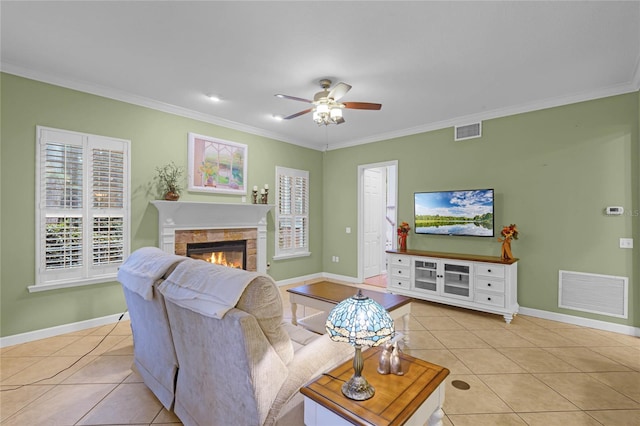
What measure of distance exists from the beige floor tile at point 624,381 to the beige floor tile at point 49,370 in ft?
14.6

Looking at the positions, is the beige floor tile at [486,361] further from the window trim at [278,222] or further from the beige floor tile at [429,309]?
the window trim at [278,222]

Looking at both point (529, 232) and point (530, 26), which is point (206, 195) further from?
point (529, 232)

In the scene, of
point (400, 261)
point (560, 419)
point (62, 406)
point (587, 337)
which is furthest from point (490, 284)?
point (62, 406)

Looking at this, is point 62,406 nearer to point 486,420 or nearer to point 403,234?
point 486,420

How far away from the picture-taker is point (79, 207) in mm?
3406

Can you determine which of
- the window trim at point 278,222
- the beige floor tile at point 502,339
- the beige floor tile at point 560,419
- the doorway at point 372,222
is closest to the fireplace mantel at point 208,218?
the window trim at point 278,222

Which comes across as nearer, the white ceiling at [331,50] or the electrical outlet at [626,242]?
the white ceiling at [331,50]

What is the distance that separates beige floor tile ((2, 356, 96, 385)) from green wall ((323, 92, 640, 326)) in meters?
4.63

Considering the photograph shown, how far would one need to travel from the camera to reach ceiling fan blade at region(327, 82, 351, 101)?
9.10ft

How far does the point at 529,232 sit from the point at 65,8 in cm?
538

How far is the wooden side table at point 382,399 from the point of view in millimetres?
1171

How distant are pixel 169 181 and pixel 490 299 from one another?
4.57m

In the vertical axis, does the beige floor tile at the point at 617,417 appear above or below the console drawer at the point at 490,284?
below

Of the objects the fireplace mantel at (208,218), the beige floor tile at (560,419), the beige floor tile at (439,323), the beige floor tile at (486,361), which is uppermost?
the fireplace mantel at (208,218)
